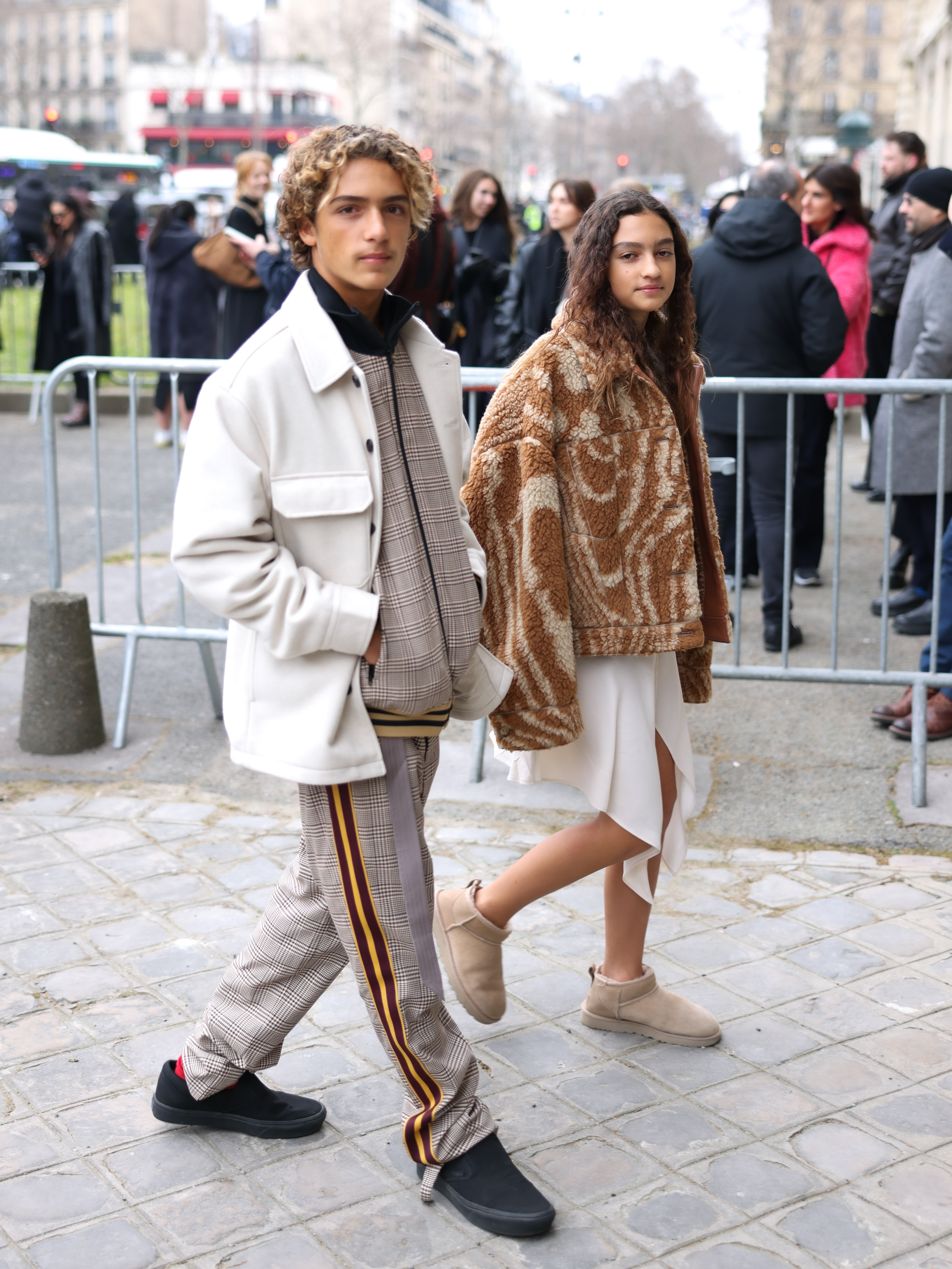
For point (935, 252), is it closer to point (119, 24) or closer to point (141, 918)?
point (141, 918)

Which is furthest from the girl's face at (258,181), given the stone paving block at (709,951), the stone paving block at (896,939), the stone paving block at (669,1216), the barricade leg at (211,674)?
the stone paving block at (669,1216)

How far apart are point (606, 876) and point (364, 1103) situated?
79 cm

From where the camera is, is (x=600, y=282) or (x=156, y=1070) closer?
(x=600, y=282)

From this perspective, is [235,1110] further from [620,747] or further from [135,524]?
[135,524]

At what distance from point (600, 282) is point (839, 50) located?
8264cm

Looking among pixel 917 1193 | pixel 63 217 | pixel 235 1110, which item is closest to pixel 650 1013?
pixel 917 1193

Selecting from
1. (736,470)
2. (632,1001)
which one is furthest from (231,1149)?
(736,470)

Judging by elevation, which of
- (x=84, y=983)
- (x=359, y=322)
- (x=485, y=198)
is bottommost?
(x=84, y=983)

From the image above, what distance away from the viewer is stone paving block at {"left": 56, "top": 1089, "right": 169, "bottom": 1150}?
299 cm

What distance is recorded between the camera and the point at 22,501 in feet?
32.4

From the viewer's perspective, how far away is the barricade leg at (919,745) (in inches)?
190

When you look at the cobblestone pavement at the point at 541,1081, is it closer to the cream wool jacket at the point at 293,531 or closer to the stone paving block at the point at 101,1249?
the stone paving block at the point at 101,1249

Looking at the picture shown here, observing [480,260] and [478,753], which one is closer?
[478,753]

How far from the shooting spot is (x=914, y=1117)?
306 cm
